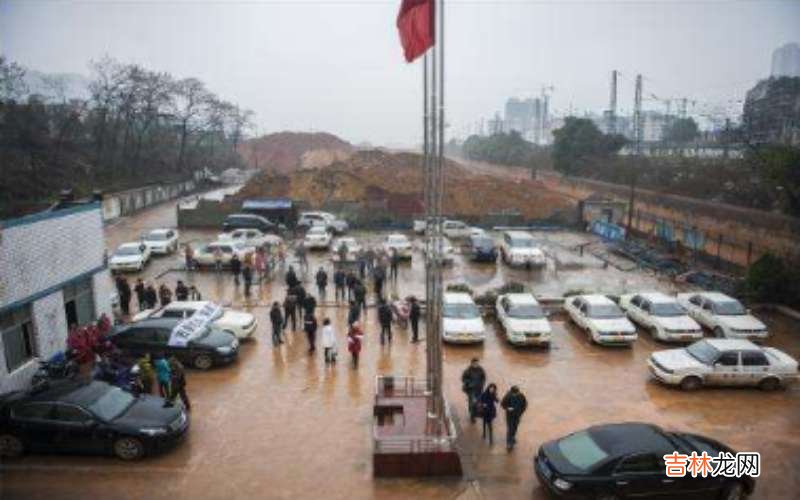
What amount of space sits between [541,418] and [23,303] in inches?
507

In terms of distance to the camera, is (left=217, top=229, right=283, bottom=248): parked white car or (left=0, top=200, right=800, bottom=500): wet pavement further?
(left=217, top=229, right=283, bottom=248): parked white car

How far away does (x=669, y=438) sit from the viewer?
11555mm

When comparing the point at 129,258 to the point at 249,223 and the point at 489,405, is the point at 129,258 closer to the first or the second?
the point at 249,223

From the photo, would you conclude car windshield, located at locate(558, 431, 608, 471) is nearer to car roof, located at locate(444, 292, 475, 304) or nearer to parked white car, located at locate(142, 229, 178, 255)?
car roof, located at locate(444, 292, 475, 304)

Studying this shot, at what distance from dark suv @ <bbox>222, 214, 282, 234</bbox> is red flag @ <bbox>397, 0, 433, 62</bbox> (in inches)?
1114

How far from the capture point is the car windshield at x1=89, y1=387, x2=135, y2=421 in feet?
41.8

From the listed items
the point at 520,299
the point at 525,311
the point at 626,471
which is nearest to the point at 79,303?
the point at 525,311

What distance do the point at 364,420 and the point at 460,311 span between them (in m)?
7.05

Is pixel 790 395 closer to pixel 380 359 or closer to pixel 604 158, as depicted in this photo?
pixel 380 359

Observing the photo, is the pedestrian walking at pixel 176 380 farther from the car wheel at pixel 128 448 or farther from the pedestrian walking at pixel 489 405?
the pedestrian walking at pixel 489 405

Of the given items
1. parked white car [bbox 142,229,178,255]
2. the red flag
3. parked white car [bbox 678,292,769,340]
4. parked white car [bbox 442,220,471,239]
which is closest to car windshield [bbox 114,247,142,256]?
parked white car [bbox 142,229,178,255]

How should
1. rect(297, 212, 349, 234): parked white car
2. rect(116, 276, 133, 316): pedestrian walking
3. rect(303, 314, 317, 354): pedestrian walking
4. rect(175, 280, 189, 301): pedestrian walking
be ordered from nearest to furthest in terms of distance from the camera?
1. rect(303, 314, 317, 354): pedestrian walking
2. rect(175, 280, 189, 301): pedestrian walking
3. rect(116, 276, 133, 316): pedestrian walking
4. rect(297, 212, 349, 234): parked white car

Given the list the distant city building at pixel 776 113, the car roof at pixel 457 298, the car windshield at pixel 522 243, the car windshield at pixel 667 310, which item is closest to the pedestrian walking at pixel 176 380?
the car roof at pixel 457 298

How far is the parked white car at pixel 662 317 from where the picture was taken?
20156 mm
